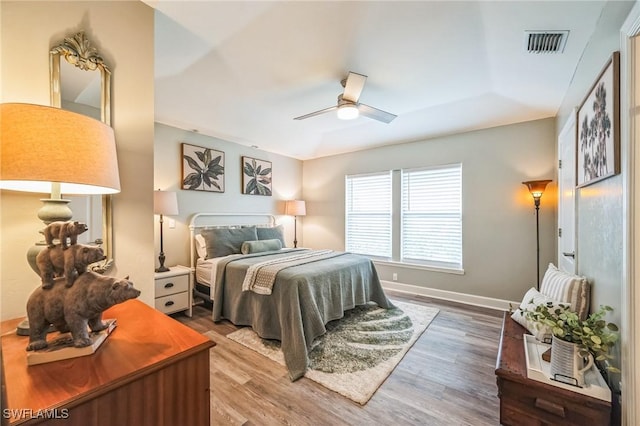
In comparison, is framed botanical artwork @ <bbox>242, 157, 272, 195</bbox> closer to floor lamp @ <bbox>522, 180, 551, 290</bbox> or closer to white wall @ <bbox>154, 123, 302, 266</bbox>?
white wall @ <bbox>154, 123, 302, 266</bbox>

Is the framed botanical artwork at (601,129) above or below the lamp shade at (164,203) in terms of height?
above

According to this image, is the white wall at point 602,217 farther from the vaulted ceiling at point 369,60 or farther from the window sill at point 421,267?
the window sill at point 421,267

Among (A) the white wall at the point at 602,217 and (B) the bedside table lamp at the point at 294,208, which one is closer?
(A) the white wall at the point at 602,217

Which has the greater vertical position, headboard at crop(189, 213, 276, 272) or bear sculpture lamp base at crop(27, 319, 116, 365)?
headboard at crop(189, 213, 276, 272)

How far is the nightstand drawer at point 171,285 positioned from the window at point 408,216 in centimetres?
295

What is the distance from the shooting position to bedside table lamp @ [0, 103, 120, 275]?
0.87 meters

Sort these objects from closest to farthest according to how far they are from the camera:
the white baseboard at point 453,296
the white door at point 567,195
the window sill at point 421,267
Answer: the white door at point 567,195 → the white baseboard at point 453,296 → the window sill at point 421,267

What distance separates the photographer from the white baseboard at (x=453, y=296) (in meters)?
3.64

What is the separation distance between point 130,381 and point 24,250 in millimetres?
990

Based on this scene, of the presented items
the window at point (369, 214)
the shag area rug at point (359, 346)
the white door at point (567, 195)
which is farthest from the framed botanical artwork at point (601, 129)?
the window at point (369, 214)

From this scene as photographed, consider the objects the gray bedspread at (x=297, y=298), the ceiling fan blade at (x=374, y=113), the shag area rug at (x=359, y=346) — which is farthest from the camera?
the ceiling fan blade at (x=374, y=113)

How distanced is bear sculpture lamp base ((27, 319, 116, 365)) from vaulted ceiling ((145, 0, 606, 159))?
2040 millimetres

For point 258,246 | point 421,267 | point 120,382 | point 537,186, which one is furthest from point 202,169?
point 537,186

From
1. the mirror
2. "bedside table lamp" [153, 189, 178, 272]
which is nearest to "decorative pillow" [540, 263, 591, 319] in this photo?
the mirror
